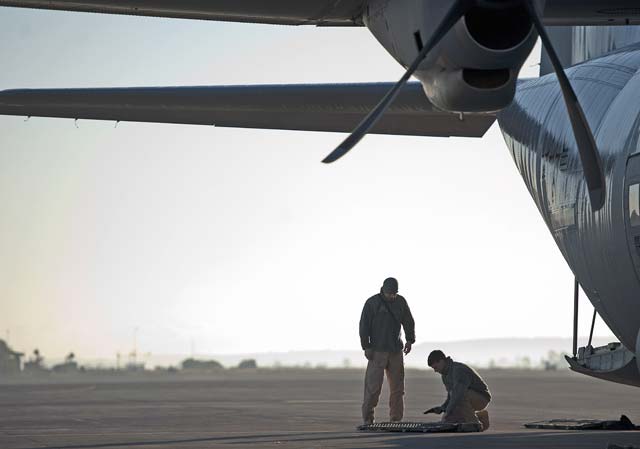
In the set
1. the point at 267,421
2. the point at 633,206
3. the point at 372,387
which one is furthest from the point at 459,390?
the point at 267,421

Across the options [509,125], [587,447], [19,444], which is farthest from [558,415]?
[19,444]

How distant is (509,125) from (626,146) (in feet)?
15.0

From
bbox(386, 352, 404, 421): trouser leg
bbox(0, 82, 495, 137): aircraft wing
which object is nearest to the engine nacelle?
bbox(0, 82, 495, 137): aircraft wing

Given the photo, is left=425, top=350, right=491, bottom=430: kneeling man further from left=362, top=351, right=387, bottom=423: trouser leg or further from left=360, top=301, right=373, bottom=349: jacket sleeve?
left=360, top=301, right=373, bottom=349: jacket sleeve

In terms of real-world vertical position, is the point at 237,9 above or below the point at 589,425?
above

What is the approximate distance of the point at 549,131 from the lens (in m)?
18.1

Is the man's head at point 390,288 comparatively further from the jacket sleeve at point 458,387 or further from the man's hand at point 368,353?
the jacket sleeve at point 458,387

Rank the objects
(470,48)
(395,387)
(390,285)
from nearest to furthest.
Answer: (470,48) → (395,387) → (390,285)

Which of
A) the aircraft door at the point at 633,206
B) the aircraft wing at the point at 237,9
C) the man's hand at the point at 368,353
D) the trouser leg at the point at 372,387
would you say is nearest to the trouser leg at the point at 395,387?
the trouser leg at the point at 372,387

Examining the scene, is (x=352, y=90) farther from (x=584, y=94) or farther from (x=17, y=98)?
(x=17, y=98)

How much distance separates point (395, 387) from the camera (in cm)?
1833

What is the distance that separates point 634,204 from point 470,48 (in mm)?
6620

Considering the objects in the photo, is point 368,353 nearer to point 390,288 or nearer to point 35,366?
point 390,288

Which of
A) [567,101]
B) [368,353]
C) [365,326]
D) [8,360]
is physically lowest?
[368,353]
